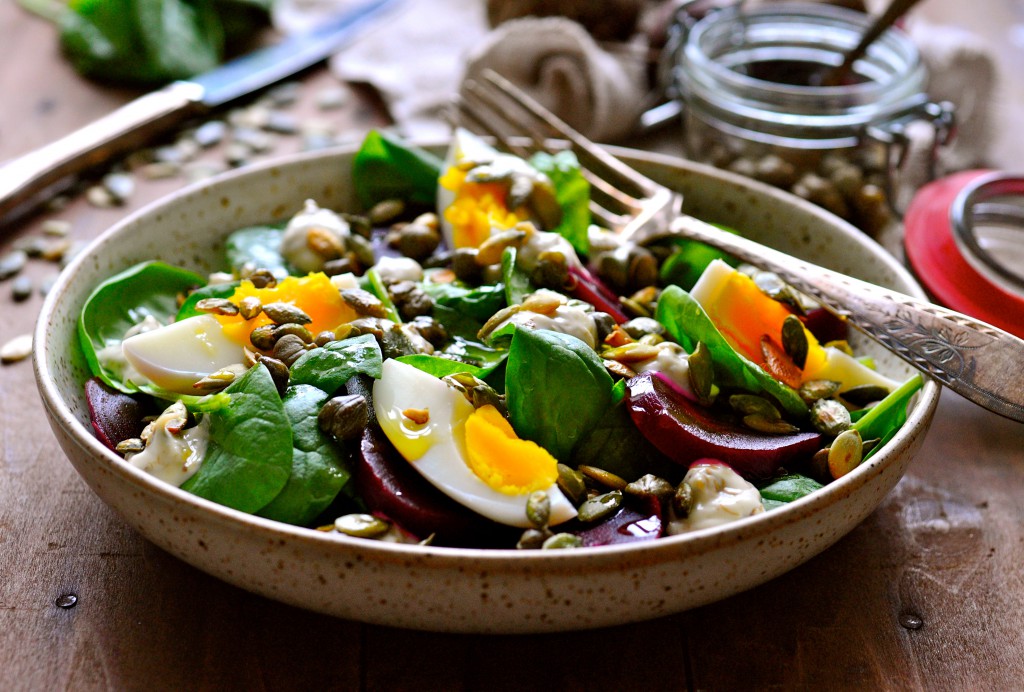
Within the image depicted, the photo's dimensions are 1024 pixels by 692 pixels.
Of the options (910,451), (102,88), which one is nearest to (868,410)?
(910,451)

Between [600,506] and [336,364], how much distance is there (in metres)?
0.41

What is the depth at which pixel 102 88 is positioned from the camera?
2.67m

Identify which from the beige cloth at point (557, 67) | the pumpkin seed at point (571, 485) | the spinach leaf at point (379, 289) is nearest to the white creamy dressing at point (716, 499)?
the pumpkin seed at point (571, 485)

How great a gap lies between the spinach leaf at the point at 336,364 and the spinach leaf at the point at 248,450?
0.07 m

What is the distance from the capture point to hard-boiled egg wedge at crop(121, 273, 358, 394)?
1337mm

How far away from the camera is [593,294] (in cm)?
153

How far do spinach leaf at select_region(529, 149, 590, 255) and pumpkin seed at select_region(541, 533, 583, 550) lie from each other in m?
0.70

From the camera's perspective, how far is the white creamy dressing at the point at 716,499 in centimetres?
114

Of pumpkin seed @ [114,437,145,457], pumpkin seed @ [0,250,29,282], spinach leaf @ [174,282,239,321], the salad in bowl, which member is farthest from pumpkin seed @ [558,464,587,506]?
pumpkin seed @ [0,250,29,282]

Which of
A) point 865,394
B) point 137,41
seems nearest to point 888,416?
point 865,394

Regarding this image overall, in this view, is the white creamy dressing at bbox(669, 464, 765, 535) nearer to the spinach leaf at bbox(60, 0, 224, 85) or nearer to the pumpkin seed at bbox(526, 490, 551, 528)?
the pumpkin seed at bbox(526, 490, 551, 528)

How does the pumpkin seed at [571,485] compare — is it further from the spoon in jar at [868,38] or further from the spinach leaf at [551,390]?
the spoon in jar at [868,38]

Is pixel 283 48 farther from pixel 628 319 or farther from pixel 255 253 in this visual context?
pixel 628 319

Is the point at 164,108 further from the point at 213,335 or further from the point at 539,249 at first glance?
the point at 539,249
